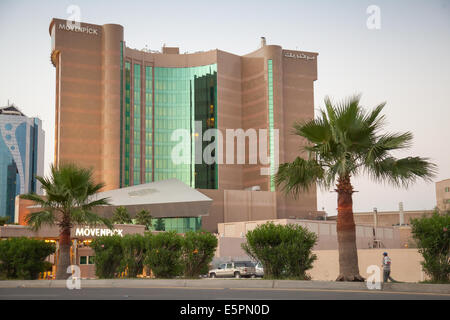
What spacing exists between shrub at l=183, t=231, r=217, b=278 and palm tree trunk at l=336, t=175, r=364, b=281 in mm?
7191

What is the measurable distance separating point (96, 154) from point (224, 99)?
32.0 m

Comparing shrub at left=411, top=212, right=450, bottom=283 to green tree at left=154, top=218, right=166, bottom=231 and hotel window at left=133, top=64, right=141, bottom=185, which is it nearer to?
green tree at left=154, top=218, right=166, bottom=231

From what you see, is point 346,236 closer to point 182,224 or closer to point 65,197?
point 65,197

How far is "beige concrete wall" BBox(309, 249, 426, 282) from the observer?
123 ft

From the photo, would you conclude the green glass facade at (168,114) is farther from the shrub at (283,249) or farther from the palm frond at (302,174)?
the palm frond at (302,174)

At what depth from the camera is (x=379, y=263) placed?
41.1 metres

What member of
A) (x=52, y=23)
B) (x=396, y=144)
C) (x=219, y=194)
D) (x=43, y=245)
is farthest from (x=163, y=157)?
(x=396, y=144)

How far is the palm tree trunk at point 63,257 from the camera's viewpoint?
31406 millimetres

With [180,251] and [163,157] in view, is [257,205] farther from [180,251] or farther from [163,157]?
[180,251]

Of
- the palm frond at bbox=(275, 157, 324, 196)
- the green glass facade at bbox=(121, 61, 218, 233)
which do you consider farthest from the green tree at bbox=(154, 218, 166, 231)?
the palm frond at bbox=(275, 157, 324, 196)

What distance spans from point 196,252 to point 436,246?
11.1m

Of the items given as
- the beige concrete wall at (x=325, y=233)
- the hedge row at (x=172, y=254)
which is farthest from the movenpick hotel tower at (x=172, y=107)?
the hedge row at (x=172, y=254)

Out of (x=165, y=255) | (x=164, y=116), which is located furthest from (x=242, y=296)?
(x=164, y=116)

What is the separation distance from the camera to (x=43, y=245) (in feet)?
105
